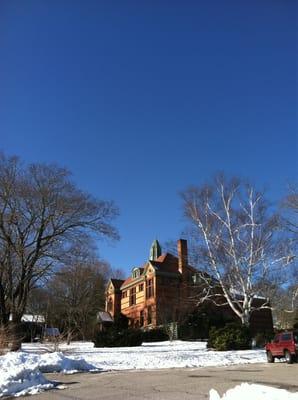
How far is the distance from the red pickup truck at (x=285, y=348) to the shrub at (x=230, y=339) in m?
7.27

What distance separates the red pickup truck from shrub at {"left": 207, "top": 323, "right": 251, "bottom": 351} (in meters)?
7.27

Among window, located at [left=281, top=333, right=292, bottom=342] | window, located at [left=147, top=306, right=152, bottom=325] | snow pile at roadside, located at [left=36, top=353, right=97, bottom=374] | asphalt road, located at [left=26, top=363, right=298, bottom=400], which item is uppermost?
window, located at [left=147, top=306, right=152, bottom=325]

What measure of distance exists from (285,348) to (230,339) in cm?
945

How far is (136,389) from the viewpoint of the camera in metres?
13.8

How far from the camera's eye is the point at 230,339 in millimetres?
34125

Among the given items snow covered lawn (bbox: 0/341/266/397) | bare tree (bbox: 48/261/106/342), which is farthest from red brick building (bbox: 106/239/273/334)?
snow covered lawn (bbox: 0/341/266/397)

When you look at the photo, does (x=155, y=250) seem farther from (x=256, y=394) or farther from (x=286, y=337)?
(x=256, y=394)

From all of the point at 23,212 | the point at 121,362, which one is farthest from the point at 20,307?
the point at 121,362

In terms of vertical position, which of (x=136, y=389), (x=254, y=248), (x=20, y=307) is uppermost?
(x=254, y=248)

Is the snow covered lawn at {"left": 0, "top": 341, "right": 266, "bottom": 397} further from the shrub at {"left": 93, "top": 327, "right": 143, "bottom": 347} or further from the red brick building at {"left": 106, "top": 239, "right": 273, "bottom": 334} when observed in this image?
the red brick building at {"left": 106, "top": 239, "right": 273, "bottom": 334}

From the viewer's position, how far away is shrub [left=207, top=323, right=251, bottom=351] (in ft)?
111

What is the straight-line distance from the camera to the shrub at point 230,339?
3384 cm

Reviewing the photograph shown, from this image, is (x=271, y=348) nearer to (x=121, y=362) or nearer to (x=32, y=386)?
(x=121, y=362)

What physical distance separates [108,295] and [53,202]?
46.5 metres
